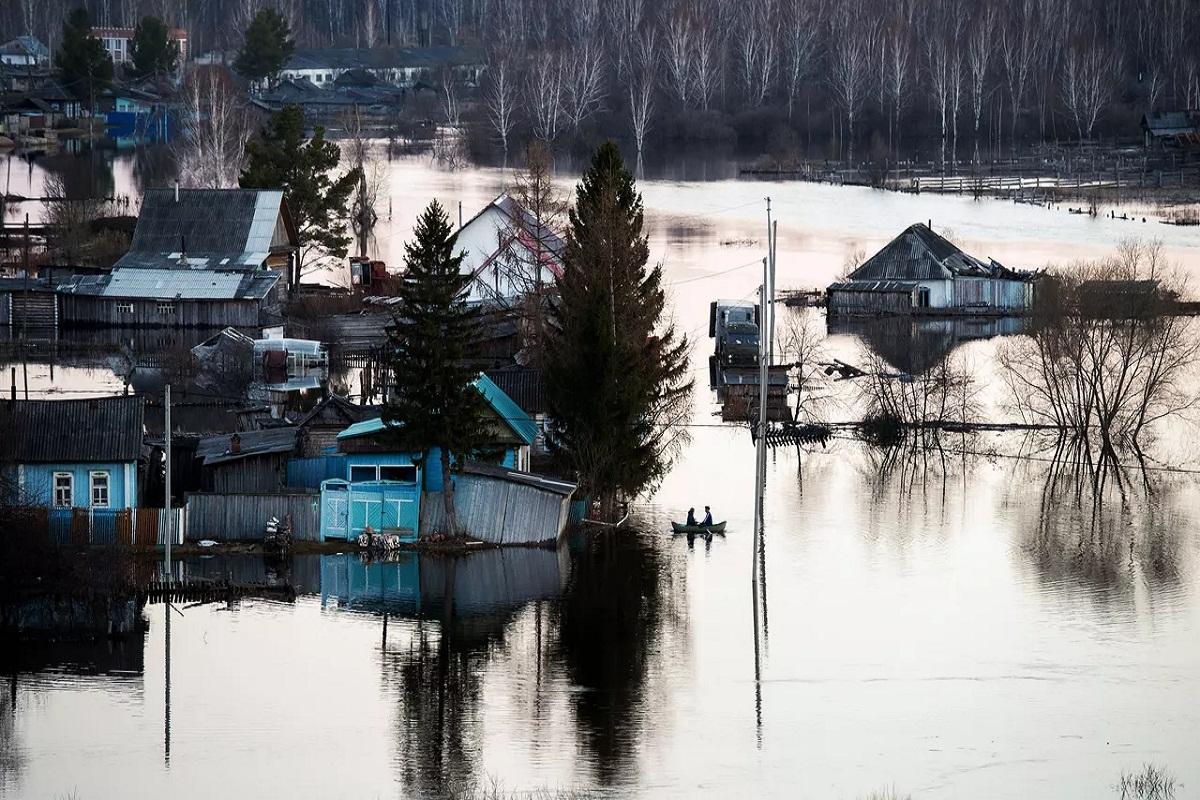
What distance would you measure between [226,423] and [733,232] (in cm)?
2698

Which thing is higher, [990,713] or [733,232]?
[733,232]

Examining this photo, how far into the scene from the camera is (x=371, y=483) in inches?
893

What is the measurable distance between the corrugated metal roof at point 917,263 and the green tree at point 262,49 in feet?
156

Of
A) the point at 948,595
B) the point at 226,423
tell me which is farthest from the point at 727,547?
the point at 226,423

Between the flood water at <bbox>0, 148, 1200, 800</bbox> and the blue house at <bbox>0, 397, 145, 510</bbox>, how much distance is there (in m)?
1.46

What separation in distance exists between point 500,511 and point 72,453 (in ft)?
15.3

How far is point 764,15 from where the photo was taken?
87312 mm

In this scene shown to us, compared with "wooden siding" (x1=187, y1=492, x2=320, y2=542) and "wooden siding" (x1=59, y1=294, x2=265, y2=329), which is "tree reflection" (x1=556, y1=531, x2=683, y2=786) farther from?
"wooden siding" (x1=59, y1=294, x2=265, y2=329)

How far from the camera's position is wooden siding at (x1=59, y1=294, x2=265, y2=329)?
3697 cm

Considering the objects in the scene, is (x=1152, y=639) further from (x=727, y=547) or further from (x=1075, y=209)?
(x=1075, y=209)

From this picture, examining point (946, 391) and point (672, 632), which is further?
point (946, 391)

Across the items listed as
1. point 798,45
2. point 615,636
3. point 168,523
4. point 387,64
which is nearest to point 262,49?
point 387,64

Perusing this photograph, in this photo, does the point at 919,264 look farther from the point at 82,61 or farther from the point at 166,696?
the point at 82,61

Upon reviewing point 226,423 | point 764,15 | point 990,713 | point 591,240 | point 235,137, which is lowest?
point 990,713
